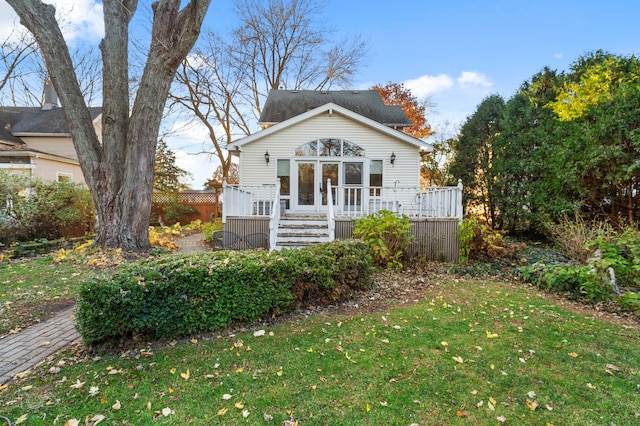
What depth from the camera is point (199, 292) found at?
347 cm

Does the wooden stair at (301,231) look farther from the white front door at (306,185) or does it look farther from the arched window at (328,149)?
the arched window at (328,149)

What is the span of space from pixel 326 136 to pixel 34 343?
9195mm

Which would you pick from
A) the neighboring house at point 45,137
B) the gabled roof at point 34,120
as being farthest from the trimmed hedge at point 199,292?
the gabled roof at point 34,120

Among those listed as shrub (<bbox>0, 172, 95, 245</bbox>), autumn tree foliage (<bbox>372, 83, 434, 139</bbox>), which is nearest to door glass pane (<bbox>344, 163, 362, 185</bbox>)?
shrub (<bbox>0, 172, 95, 245</bbox>)

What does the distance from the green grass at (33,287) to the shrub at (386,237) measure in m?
5.02

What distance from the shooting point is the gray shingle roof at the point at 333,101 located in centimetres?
1336

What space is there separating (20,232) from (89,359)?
26.6ft

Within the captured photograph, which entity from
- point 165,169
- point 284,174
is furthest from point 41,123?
point 284,174

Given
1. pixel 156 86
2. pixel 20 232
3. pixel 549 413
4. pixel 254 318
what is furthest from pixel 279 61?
pixel 549 413

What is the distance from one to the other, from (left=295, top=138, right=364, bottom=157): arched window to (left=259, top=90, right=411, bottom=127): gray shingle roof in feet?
9.44

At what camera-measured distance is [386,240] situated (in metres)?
6.70

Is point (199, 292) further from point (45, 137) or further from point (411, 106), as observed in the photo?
point (411, 106)

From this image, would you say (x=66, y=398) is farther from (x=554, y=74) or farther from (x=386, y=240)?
(x=554, y=74)

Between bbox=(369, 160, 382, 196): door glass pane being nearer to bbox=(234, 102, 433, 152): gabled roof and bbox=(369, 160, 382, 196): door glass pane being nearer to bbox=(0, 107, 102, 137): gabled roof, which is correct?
bbox=(234, 102, 433, 152): gabled roof
